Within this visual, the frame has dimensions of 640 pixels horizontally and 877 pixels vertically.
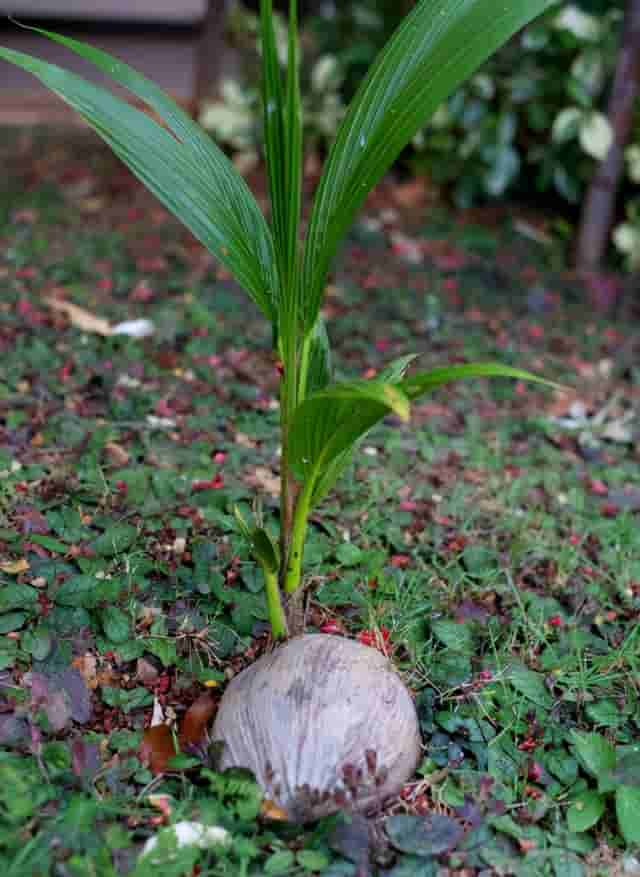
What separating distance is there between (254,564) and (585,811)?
75 cm

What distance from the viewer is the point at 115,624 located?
1753 millimetres

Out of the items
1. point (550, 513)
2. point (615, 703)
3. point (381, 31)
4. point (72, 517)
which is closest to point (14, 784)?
point (72, 517)

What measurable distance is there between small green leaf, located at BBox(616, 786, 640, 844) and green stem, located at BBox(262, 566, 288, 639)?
0.61 m

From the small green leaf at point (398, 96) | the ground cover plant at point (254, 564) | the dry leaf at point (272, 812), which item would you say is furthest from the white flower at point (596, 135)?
the dry leaf at point (272, 812)

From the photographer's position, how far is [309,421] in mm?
1437

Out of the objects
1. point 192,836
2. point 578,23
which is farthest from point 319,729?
point 578,23

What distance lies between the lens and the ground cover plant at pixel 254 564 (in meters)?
1.53

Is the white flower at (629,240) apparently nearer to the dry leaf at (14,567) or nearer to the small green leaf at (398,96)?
the small green leaf at (398,96)

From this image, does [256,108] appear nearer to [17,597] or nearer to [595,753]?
[17,597]

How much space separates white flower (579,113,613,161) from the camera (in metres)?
3.40

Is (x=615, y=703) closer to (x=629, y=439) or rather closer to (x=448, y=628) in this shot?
(x=448, y=628)

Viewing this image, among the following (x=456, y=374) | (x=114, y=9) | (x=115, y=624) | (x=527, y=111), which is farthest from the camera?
(x=114, y=9)

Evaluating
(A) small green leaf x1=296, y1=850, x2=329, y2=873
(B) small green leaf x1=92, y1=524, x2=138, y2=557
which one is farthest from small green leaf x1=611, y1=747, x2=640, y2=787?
(B) small green leaf x1=92, y1=524, x2=138, y2=557

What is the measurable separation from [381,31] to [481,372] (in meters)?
3.06
